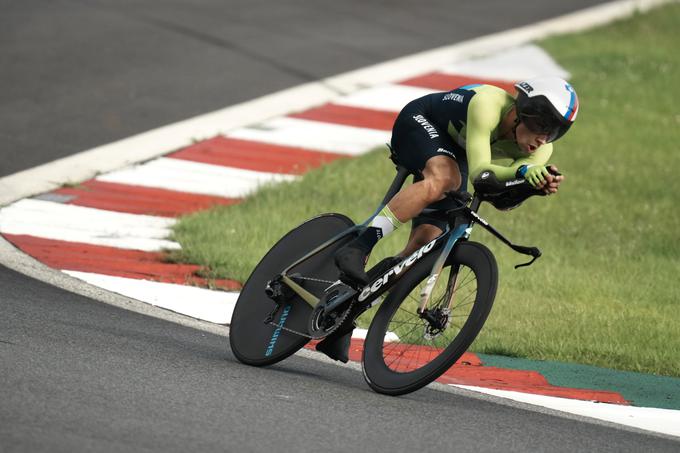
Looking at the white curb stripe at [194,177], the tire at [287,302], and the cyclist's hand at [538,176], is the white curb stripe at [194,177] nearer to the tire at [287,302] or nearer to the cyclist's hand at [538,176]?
the tire at [287,302]

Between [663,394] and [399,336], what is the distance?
5.49 ft

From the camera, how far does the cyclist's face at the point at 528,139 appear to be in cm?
630

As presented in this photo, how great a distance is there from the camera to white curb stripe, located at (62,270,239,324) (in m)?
8.16

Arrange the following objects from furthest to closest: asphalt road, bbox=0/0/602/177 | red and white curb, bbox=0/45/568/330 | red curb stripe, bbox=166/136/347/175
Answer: asphalt road, bbox=0/0/602/177, red curb stripe, bbox=166/136/347/175, red and white curb, bbox=0/45/568/330

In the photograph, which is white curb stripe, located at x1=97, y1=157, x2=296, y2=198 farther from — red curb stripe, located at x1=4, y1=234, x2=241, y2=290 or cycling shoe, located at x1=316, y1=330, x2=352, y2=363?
cycling shoe, located at x1=316, y1=330, x2=352, y2=363

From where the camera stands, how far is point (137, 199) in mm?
10734

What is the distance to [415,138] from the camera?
21.8 feet

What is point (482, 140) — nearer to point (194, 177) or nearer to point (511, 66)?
point (194, 177)

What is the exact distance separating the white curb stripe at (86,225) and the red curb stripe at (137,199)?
178 millimetres

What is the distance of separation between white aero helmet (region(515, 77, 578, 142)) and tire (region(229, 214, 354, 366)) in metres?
1.21


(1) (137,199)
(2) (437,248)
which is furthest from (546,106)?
(1) (137,199)

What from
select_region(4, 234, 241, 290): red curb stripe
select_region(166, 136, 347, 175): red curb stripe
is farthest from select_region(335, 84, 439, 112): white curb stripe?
select_region(4, 234, 241, 290): red curb stripe

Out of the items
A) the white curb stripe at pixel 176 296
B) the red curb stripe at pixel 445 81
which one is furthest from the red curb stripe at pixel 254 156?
the white curb stripe at pixel 176 296

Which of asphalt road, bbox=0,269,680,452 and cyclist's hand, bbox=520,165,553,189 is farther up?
cyclist's hand, bbox=520,165,553,189
